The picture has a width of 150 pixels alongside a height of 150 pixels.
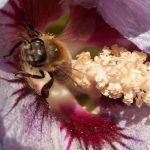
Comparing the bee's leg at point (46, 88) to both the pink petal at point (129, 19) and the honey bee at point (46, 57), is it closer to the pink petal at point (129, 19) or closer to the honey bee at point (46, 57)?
the honey bee at point (46, 57)

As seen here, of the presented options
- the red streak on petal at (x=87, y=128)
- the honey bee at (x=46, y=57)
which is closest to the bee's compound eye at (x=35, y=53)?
the honey bee at (x=46, y=57)

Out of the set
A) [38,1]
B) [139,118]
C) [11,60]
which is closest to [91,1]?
[38,1]

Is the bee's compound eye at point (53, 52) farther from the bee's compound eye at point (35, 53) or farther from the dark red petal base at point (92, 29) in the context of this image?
the dark red petal base at point (92, 29)

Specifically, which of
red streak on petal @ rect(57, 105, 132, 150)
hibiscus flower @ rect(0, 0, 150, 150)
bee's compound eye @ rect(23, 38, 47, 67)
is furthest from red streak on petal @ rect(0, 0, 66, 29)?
red streak on petal @ rect(57, 105, 132, 150)

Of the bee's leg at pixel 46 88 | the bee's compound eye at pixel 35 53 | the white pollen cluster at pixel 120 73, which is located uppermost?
the bee's compound eye at pixel 35 53

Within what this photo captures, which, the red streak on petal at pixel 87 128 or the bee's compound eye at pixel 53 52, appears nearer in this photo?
the bee's compound eye at pixel 53 52

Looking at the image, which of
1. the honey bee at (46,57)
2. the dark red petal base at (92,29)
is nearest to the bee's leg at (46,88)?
the honey bee at (46,57)

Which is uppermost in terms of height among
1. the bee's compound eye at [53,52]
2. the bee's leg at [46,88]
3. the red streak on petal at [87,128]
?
the bee's compound eye at [53,52]

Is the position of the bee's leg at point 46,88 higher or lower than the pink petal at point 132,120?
higher
